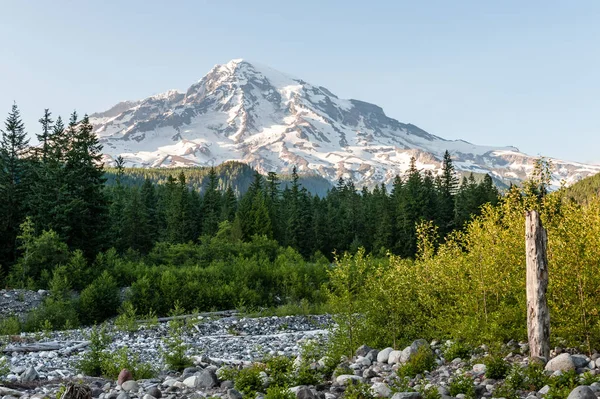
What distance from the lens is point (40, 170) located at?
32.8m

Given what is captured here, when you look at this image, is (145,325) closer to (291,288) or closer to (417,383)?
(291,288)

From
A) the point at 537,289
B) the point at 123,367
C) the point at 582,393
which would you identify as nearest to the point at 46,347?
the point at 123,367

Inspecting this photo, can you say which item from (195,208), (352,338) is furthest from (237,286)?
(195,208)

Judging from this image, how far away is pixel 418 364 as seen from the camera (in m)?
8.55

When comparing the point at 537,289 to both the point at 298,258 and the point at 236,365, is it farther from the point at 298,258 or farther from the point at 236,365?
the point at 298,258

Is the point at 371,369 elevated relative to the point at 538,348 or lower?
lower

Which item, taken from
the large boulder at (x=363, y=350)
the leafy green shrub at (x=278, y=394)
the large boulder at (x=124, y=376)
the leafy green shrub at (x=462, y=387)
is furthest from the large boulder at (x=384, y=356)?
the large boulder at (x=124, y=376)

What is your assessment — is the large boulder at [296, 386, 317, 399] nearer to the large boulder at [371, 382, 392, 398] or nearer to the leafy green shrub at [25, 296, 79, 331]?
the large boulder at [371, 382, 392, 398]

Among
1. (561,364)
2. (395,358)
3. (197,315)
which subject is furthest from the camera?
(197,315)

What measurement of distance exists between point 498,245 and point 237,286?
50.8 ft

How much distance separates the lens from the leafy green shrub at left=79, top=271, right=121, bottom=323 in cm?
1995

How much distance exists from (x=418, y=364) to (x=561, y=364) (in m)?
2.32

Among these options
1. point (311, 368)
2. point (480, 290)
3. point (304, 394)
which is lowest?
point (311, 368)

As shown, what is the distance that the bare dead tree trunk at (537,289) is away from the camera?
8.34 metres
